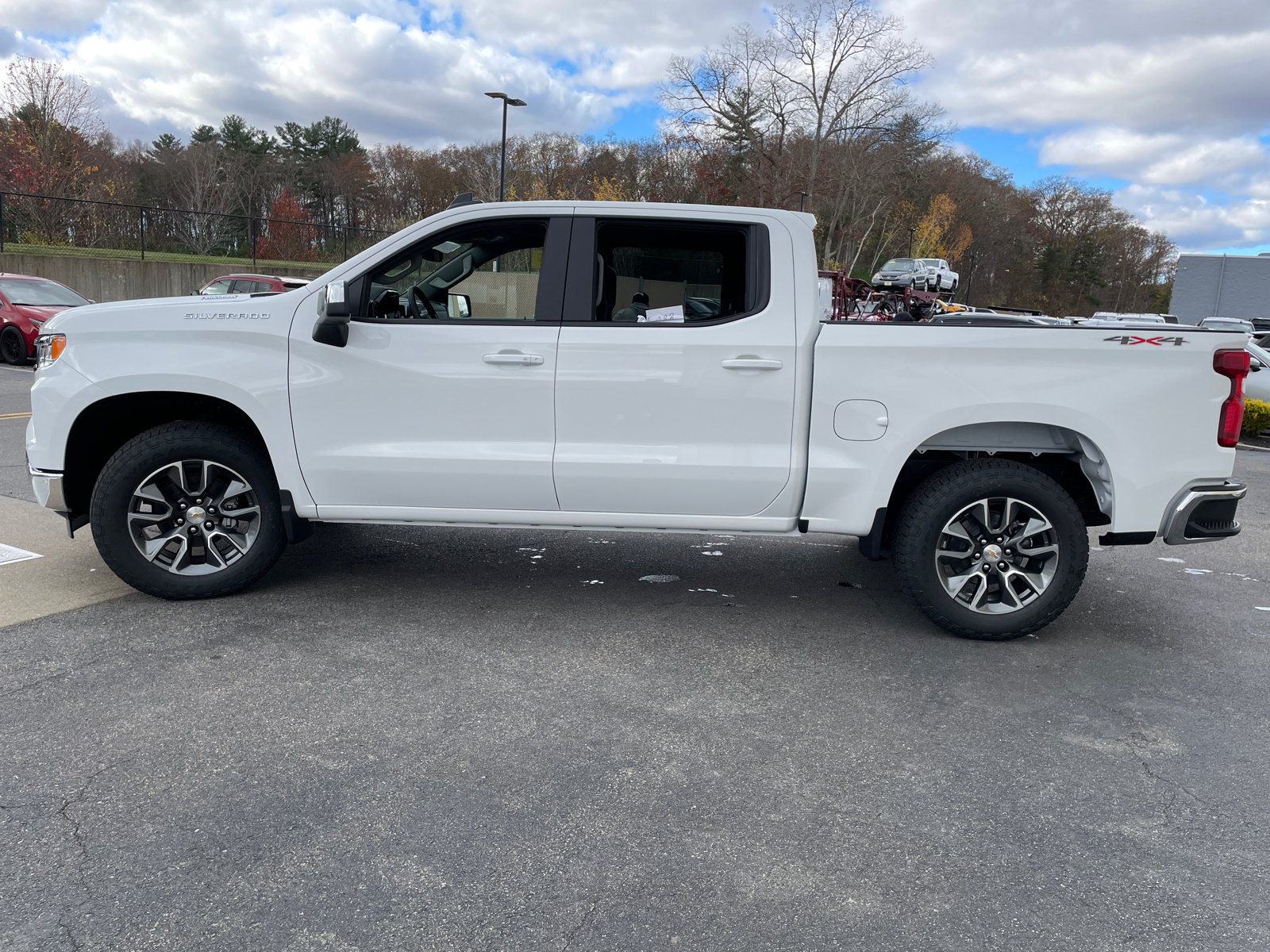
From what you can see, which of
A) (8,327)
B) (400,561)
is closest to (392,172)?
(8,327)

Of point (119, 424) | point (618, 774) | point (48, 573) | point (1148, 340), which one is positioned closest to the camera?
point (618, 774)

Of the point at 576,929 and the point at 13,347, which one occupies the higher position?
the point at 13,347

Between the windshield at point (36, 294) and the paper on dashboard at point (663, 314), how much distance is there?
15.9 m

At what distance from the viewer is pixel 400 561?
5637mm

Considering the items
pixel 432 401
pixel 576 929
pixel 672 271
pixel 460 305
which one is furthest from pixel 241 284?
pixel 576 929

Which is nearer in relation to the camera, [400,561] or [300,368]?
[300,368]

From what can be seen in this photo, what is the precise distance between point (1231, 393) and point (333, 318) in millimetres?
4239

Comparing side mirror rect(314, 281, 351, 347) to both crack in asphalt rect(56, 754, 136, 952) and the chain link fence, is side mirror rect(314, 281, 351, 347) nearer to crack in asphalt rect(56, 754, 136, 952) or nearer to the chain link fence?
crack in asphalt rect(56, 754, 136, 952)

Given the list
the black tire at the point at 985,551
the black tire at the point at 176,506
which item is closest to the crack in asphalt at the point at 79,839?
the black tire at the point at 176,506

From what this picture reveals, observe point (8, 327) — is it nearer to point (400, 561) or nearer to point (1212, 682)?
point (400, 561)

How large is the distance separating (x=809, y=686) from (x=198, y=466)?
3.21m

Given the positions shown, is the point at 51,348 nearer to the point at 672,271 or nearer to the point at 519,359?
the point at 519,359

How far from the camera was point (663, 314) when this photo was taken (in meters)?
4.58

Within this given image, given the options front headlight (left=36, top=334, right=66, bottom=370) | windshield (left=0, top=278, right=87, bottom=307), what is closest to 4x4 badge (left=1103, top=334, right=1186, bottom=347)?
front headlight (left=36, top=334, right=66, bottom=370)
